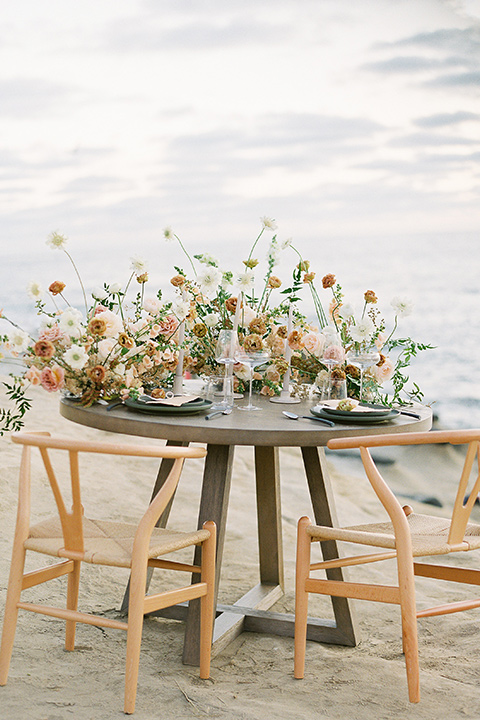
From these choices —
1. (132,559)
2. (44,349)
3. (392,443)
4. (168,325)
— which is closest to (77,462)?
(132,559)

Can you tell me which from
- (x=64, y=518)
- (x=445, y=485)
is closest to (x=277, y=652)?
(x=64, y=518)

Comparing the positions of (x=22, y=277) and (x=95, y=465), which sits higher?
(x=22, y=277)

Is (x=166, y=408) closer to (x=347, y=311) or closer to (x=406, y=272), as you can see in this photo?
(x=347, y=311)

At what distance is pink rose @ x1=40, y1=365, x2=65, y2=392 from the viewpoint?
85.5 inches

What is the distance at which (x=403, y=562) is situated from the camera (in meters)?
1.87

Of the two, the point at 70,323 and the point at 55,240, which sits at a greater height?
the point at 55,240

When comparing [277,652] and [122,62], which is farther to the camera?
[122,62]

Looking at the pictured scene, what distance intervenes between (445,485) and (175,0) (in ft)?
21.9

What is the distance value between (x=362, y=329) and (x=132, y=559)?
3.66ft

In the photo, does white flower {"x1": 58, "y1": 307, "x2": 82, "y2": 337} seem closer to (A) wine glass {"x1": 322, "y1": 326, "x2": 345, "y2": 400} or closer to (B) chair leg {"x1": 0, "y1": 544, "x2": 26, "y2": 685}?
(B) chair leg {"x1": 0, "y1": 544, "x2": 26, "y2": 685}

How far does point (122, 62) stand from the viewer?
9555mm

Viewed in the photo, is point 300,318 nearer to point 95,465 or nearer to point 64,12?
point 95,465

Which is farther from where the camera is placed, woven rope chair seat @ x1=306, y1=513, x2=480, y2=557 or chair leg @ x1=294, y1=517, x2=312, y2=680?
chair leg @ x1=294, y1=517, x2=312, y2=680

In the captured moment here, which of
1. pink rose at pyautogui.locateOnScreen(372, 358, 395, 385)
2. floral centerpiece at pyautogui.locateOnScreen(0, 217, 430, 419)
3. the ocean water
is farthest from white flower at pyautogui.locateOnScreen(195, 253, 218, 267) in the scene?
the ocean water
